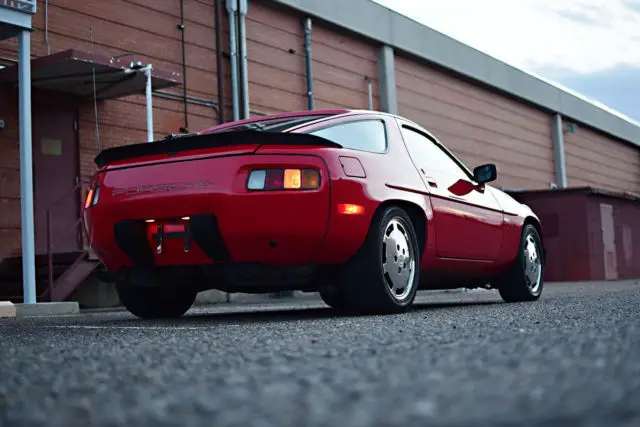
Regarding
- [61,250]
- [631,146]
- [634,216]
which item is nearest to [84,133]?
[61,250]

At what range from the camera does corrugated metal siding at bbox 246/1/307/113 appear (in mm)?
16328

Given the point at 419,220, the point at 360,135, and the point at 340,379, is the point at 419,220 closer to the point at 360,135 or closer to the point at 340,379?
the point at 360,135

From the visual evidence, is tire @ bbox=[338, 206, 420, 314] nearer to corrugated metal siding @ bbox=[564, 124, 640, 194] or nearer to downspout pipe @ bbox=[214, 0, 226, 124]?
downspout pipe @ bbox=[214, 0, 226, 124]

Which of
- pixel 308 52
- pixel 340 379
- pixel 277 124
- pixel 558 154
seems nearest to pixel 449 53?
pixel 308 52

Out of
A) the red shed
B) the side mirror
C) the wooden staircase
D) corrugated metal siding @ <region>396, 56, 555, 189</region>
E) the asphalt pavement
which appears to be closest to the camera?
the asphalt pavement

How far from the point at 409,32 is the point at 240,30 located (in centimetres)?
693

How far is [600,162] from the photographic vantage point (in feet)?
112

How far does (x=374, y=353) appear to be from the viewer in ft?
9.08

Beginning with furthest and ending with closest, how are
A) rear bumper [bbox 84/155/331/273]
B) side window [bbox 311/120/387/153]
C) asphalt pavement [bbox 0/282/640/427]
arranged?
1. side window [bbox 311/120/387/153]
2. rear bumper [bbox 84/155/331/273]
3. asphalt pavement [bbox 0/282/640/427]

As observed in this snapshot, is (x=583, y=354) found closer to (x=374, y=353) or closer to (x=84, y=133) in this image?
(x=374, y=353)

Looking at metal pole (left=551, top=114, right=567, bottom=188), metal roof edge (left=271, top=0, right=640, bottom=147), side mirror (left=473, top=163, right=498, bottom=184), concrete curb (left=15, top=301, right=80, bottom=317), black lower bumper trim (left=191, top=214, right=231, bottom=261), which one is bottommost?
concrete curb (left=15, top=301, right=80, bottom=317)

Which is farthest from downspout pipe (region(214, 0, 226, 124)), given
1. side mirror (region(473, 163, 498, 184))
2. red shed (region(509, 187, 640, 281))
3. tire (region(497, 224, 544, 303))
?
side mirror (region(473, 163, 498, 184))

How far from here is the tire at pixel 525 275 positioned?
722cm

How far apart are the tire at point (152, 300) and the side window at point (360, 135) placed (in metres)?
1.58
